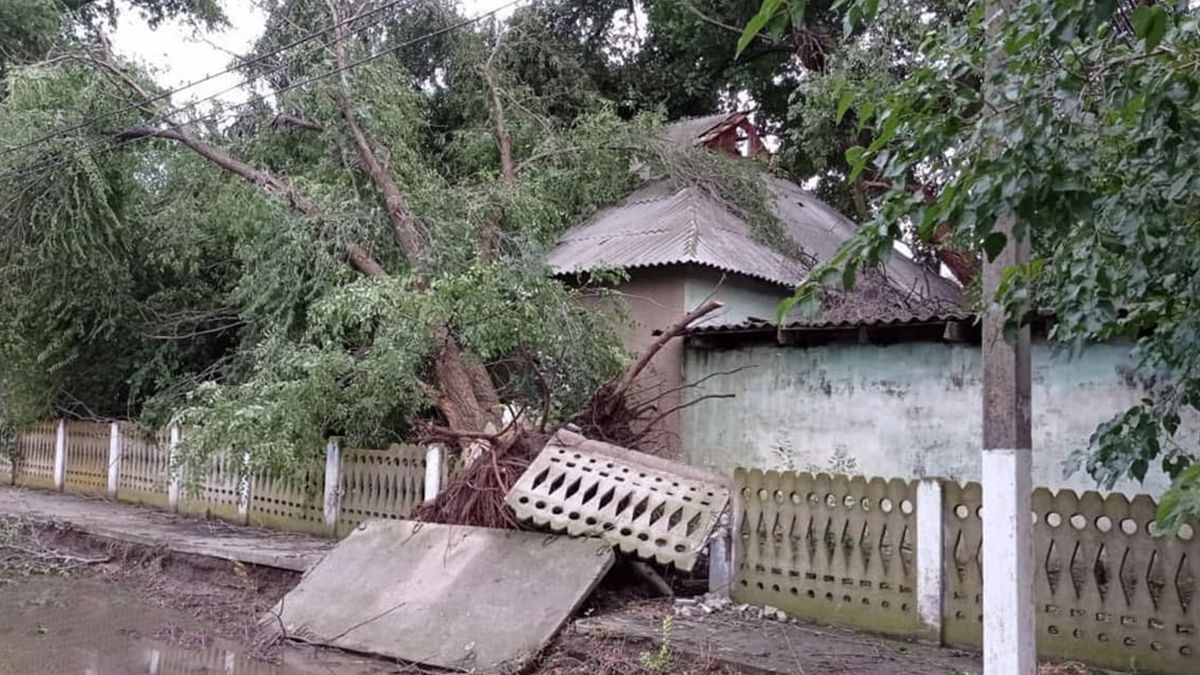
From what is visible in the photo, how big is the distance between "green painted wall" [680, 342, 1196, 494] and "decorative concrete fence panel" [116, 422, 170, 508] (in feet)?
23.7

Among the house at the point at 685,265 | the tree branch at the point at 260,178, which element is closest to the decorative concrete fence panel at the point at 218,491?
the tree branch at the point at 260,178

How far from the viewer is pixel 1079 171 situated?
314 cm

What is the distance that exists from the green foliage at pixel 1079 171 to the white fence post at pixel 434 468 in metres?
6.08

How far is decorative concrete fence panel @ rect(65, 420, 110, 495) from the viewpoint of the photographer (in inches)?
567

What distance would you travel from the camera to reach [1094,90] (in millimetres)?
3779

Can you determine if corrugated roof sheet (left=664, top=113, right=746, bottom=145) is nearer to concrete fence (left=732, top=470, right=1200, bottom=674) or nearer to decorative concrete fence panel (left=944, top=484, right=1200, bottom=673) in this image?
concrete fence (left=732, top=470, right=1200, bottom=674)

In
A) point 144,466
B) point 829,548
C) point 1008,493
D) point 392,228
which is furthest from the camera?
point 144,466

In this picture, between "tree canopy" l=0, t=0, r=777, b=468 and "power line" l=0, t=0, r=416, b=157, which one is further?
"power line" l=0, t=0, r=416, b=157

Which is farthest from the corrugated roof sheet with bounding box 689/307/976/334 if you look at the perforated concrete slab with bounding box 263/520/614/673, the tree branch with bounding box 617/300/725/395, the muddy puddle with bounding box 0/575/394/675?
the muddy puddle with bounding box 0/575/394/675

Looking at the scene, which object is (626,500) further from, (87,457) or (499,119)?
(87,457)

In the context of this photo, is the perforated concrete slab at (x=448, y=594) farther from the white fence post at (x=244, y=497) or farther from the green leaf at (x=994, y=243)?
the green leaf at (x=994, y=243)

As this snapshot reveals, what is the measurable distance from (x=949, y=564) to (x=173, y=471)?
9.15 meters

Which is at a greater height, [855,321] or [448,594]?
[855,321]

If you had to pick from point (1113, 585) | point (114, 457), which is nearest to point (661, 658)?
point (1113, 585)
